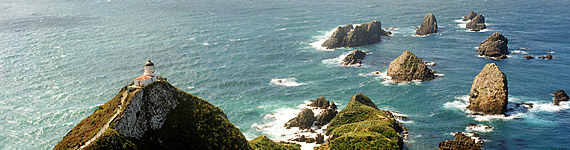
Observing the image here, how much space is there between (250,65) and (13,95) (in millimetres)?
70872

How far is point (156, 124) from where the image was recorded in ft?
223

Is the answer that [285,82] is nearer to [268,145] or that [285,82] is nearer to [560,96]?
[268,145]

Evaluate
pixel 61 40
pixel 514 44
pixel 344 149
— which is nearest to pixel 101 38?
pixel 61 40

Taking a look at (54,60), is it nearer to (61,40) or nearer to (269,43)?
(61,40)

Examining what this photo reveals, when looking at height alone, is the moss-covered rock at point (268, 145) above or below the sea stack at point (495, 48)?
below

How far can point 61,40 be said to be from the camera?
194875 mm

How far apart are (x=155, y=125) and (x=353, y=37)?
12698cm

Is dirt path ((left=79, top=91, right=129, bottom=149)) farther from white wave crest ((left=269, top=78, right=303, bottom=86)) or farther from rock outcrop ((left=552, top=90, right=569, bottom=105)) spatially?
rock outcrop ((left=552, top=90, right=569, bottom=105))

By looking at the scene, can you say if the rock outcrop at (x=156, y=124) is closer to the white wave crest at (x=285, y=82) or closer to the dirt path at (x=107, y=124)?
the dirt path at (x=107, y=124)

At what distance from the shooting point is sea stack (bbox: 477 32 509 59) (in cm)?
15950

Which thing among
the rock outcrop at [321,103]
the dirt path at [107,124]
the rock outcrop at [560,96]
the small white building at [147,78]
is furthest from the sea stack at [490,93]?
the dirt path at [107,124]

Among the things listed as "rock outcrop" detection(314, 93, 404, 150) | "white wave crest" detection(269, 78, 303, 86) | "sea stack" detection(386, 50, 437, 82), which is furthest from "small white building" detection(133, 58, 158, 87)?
"sea stack" detection(386, 50, 437, 82)

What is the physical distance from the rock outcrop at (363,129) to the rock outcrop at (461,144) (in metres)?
8.73

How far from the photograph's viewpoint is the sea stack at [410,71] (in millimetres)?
138625
